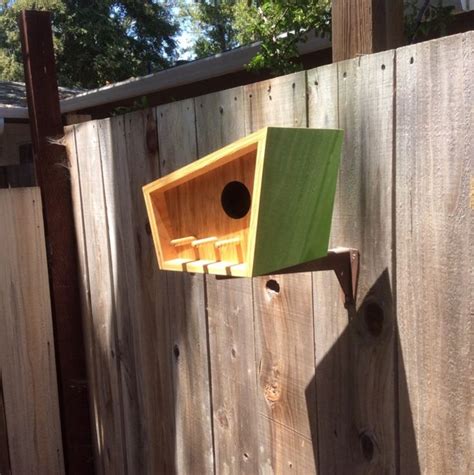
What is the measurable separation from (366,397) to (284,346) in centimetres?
28

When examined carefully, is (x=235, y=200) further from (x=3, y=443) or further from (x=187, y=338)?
(x=3, y=443)

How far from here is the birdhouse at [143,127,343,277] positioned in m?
1.05

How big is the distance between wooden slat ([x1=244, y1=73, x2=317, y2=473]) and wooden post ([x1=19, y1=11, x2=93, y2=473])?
1.19 m

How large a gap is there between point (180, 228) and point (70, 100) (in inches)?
236

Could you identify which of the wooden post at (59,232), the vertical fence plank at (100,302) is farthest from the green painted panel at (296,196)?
the wooden post at (59,232)

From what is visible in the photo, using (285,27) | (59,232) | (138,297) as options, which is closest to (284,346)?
(138,297)

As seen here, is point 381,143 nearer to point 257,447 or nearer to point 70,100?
point 257,447

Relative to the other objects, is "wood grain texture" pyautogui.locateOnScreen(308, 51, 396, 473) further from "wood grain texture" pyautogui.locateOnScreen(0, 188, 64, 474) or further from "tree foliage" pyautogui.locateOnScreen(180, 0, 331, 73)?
"tree foliage" pyautogui.locateOnScreen(180, 0, 331, 73)

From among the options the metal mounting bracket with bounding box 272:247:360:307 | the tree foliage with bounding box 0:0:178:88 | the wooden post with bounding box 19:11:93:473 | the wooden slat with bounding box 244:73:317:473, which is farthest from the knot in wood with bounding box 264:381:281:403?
the tree foliage with bounding box 0:0:178:88

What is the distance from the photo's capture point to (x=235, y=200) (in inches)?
48.4

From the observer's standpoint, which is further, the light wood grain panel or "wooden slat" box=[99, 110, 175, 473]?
the light wood grain panel

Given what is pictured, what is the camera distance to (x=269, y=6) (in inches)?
137

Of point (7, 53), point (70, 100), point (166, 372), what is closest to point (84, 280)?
point (166, 372)

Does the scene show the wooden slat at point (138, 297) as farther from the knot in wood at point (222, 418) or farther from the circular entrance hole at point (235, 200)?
the circular entrance hole at point (235, 200)
